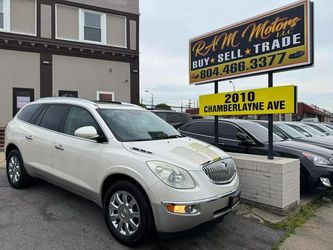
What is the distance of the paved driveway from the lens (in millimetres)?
3807

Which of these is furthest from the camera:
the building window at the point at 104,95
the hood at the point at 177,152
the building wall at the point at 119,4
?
the building wall at the point at 119,4

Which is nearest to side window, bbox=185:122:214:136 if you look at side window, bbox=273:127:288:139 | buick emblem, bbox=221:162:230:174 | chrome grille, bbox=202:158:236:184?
side window, bbox=273:127:288:139

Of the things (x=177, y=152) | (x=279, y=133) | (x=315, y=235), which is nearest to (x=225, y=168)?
(x=177, y=152)

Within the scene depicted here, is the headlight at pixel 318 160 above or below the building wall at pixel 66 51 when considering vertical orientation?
below

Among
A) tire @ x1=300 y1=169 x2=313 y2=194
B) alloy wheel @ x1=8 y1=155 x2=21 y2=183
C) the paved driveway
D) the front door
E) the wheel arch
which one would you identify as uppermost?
the front door

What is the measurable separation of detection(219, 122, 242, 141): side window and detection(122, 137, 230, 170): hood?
2964mm

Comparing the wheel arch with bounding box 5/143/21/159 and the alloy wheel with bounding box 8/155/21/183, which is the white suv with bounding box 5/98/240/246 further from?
the wheel arch with bounding box 5/143/21/159

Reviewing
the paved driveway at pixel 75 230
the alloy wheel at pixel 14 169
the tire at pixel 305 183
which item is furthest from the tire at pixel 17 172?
the tire at pixel 305 183

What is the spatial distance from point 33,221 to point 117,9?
1436 centimetres

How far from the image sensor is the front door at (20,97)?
14273 millimetres

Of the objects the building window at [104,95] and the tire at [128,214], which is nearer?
the tire at [128,214]

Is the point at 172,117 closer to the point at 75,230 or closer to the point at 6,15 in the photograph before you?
the point at 75,230

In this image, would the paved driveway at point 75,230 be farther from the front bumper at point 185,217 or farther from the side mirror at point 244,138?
the side mirror at point 244,138

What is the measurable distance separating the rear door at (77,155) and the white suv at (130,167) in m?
0.01
